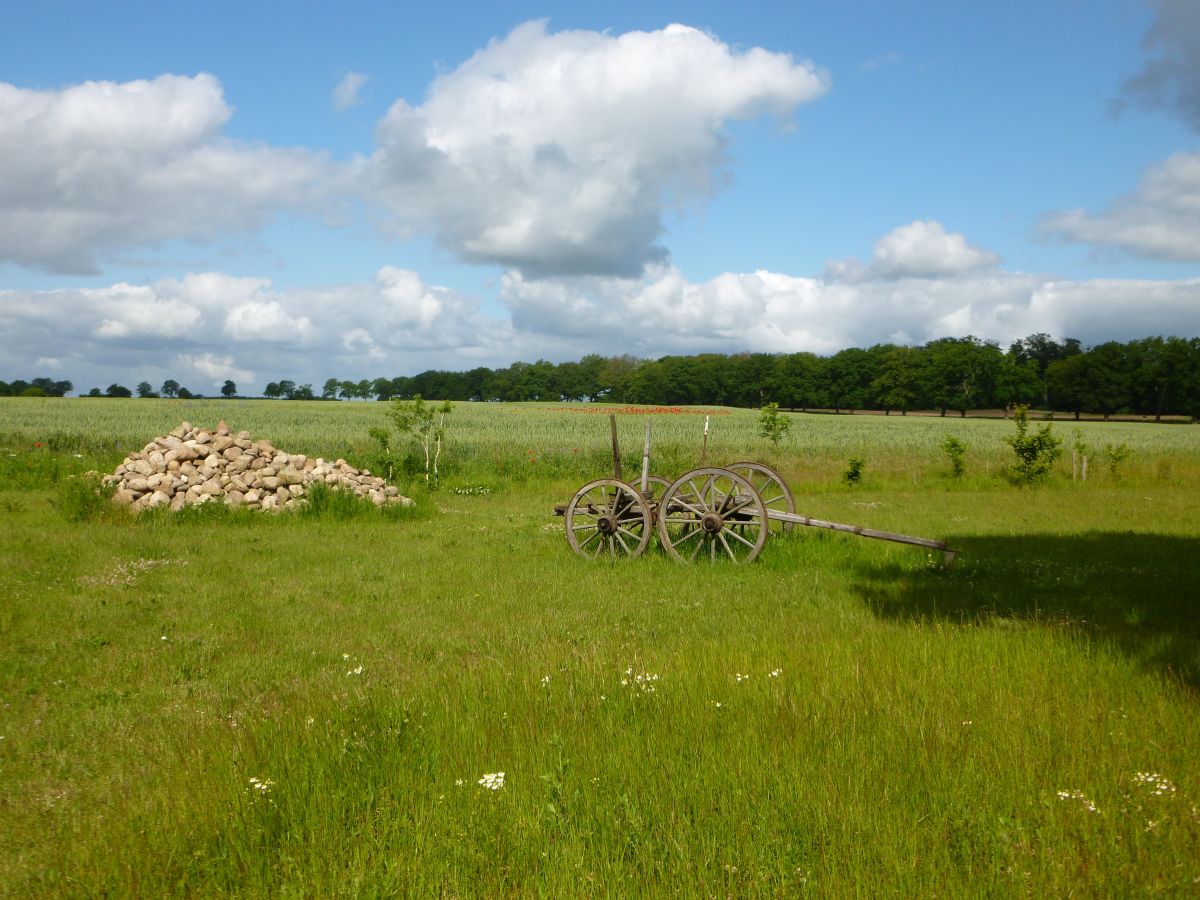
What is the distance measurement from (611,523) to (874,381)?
100476 millimetres

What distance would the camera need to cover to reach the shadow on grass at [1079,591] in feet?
22.2

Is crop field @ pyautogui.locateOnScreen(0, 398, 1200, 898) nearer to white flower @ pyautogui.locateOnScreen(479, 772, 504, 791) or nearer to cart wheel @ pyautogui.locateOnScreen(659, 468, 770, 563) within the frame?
white flower @ pyautogui.locateOnScreen(479, 772, 504, 791)

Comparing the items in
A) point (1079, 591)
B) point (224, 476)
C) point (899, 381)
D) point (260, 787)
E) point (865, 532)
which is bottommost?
point (1079, 591)

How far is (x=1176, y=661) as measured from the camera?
5895 mm

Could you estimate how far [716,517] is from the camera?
11250 millimetres

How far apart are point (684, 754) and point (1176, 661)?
4.22 meters

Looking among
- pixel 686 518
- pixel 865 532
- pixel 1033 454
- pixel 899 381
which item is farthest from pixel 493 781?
pixel 899 381

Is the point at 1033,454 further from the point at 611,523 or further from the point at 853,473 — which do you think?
the point at 611,523

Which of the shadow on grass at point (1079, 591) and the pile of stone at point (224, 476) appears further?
the pile of stone at point (224, 476)

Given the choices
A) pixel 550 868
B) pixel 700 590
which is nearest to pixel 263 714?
pixel 550 868

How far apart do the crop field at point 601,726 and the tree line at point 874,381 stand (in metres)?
92.4

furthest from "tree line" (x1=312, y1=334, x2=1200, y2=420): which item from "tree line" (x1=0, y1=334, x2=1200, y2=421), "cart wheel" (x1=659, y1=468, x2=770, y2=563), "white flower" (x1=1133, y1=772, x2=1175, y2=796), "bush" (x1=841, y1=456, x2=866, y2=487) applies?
"white flower" (x1=1133, y1=772, x2=1175, y2=796)

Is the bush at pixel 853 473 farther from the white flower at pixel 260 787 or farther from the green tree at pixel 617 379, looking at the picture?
the green tree at pixel 617 379

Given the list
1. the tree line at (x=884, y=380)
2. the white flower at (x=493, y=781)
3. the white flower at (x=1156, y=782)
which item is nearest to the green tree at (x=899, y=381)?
the tree line at (x=884, y=380)
